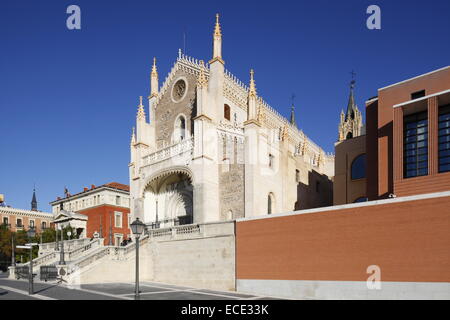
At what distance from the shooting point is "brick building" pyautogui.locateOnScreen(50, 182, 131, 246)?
45656 millimetres

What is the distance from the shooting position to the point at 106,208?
4600cm

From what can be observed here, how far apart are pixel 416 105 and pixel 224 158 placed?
13968 mm

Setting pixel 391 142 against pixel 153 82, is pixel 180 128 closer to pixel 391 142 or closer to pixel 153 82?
pixel 153 82

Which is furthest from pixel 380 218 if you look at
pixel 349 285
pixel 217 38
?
pixel 217 38

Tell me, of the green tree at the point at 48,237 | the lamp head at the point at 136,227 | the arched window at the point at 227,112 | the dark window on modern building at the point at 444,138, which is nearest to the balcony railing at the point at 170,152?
the arched window at the point at 227,112

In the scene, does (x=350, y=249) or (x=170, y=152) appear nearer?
(x=350, y=249)

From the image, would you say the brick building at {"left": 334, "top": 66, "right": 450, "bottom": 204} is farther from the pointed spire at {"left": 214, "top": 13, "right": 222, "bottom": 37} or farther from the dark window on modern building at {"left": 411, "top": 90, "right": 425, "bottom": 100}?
the pointed spire at {"left": 214, "top": 13, "right": 222, "bottom": 37}

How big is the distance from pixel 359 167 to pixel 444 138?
10973mm

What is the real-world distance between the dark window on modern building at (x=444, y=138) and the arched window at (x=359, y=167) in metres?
10.6

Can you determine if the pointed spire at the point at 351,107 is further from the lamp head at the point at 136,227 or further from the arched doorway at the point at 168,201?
the lamp head at the point at 136,227

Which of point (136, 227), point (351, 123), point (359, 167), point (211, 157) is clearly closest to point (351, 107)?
point (351, 123)

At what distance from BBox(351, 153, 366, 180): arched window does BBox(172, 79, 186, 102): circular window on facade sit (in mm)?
16232

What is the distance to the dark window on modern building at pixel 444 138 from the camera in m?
16.3
